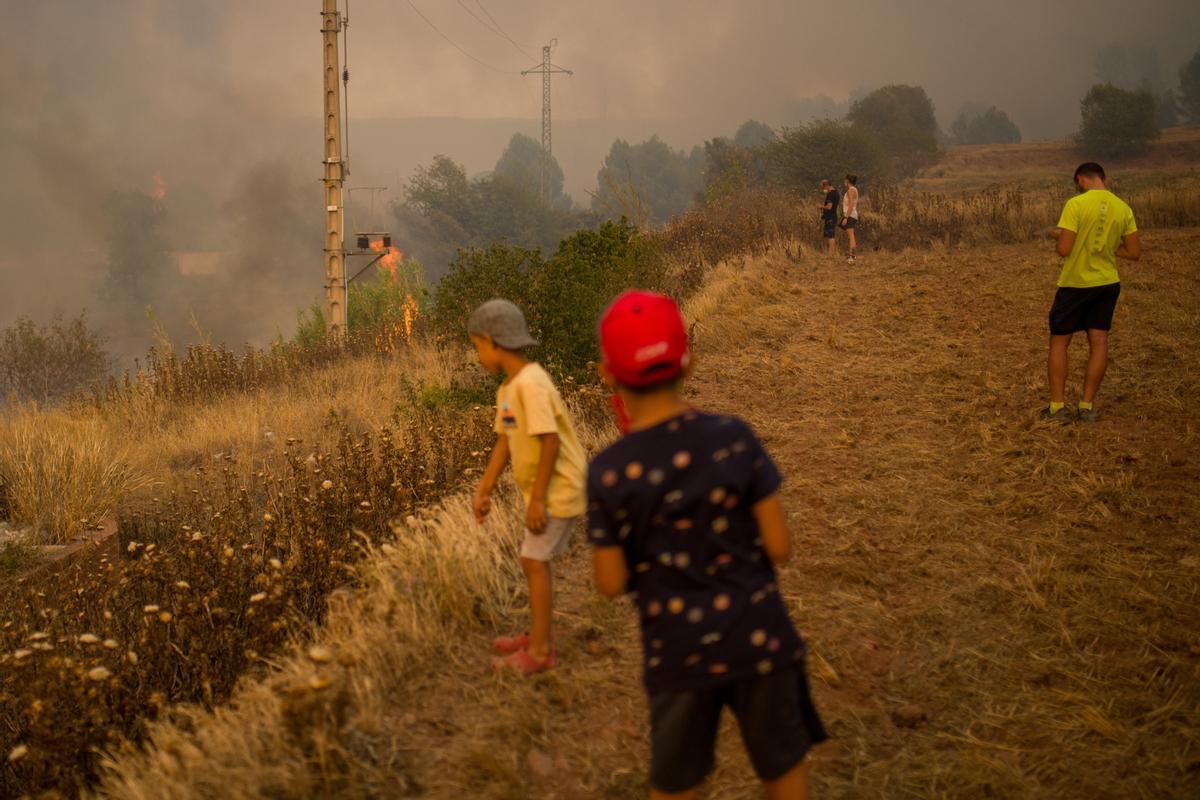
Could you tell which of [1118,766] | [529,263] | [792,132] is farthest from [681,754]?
[792,132]

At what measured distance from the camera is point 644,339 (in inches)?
92.0

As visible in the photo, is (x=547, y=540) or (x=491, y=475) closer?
(x=547, y=540)

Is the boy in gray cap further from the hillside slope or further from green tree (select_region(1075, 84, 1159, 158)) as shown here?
green tree (select_region(1075, 84, 1159, 158))

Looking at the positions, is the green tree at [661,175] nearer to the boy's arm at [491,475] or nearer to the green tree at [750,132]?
the green tree at [750,132]

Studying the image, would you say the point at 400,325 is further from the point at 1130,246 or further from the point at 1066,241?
the point at 1130,246

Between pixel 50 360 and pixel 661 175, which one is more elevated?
pixel 661 175

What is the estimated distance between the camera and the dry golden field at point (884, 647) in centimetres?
329

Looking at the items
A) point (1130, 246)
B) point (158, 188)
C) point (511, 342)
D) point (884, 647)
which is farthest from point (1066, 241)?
point (158, 188)

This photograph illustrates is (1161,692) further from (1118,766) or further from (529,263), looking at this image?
(529,263)

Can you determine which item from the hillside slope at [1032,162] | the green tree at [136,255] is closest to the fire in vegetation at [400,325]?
the hillside slope at [1032,162]

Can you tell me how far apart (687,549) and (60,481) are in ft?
27.8

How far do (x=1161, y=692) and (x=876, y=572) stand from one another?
61.6 inches

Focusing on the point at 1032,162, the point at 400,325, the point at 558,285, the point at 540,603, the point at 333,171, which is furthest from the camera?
the point at 1032,162

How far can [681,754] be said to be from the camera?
2.46 meters
